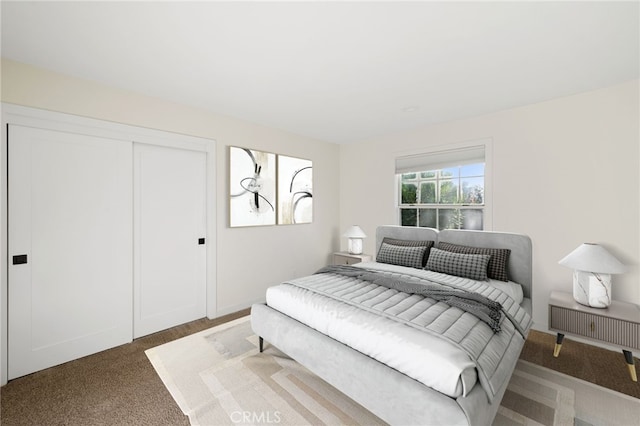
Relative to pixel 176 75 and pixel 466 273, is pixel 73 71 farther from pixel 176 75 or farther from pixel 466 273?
pixel 466 273

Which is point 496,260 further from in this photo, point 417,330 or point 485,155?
point 417,330

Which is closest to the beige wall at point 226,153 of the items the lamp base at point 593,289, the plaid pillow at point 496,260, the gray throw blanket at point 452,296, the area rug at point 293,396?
the area rug at point 293,396

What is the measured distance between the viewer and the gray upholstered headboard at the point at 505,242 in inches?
114

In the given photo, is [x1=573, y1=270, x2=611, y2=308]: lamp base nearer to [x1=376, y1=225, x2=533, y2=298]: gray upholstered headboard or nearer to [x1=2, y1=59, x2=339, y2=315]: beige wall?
[x1=376, y1=225, x2=533, y2=298]: gray upholstered headboard

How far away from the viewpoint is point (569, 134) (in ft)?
9.10

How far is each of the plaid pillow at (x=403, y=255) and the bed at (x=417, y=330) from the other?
19cm

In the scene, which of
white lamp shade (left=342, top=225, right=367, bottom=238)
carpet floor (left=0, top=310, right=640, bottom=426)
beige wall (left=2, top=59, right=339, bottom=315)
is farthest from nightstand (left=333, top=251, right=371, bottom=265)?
carpet floor (left=0, top=310, right=640, bottom=426)

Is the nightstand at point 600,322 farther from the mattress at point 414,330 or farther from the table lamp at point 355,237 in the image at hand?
the table lamp at point 355,237

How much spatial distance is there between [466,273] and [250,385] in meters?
2.26

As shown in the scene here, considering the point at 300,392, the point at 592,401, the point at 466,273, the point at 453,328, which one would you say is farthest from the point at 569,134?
the point at 300,392

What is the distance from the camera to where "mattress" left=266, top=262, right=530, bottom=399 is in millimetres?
1424

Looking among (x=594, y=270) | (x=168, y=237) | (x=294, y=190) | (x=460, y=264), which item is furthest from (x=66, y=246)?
(x=594, y=270)

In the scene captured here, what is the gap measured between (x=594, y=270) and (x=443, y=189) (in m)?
1.77

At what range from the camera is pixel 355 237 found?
166 inches
